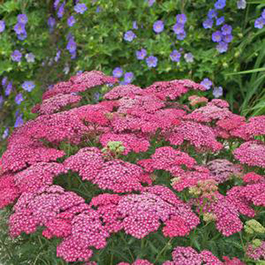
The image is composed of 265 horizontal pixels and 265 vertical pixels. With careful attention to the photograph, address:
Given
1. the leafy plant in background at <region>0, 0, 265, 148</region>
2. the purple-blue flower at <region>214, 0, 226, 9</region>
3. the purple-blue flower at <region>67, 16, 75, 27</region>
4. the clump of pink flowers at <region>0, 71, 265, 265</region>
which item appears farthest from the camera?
the purple-blue flower at <region>67, 16, 75, 27</region>

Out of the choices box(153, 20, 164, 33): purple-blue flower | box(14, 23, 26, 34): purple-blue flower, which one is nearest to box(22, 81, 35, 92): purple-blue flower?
box(14, 23, 26, 34): purple-blue flower

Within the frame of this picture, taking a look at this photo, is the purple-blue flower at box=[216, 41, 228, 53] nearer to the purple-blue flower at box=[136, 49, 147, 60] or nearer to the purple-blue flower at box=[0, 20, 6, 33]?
the purple-blue flower at box=[136, 49, 147, 60]

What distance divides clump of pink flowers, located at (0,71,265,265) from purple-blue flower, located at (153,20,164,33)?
194 cm

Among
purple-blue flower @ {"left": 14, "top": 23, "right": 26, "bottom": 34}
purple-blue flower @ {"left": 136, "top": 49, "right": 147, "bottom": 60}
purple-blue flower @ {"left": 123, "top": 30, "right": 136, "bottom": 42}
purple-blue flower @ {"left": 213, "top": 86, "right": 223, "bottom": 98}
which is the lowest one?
purple-blue flower @ {"left": 213, "top": 86, "right": 223, "bottom": 98}

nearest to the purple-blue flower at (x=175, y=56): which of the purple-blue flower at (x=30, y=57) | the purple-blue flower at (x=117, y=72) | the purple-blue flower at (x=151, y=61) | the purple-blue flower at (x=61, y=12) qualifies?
the purple-blue flower at (x=151, y=61)

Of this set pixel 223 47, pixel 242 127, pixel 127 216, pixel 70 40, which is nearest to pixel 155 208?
pixel 127 216

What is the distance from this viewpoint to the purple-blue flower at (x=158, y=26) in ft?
14.7

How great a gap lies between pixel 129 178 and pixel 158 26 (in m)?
2.87

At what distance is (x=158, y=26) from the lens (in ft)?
14.7

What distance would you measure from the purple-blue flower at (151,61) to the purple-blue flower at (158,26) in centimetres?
26

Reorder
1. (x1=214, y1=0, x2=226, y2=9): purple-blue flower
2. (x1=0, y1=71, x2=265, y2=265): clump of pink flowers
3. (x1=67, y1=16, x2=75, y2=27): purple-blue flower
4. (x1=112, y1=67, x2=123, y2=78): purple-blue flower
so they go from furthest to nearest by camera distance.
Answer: (x1=67, y1=16, x2=75, y2=27): purple-blue flower, (x1=112, y1=67, x2=123, y2=78): purple-blue flower, (x1=214, y1=0, x2=226, y2=9): purple-blue flower, (x1=0, y1=71, x2=265, y2=265): clump of pink flowers

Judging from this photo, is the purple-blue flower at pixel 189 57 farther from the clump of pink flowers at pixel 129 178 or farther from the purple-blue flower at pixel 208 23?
the clump of pink flowers at pixel 129 178

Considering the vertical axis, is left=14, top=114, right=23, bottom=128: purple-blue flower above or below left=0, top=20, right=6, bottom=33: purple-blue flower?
below

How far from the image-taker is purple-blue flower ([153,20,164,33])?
448cm
